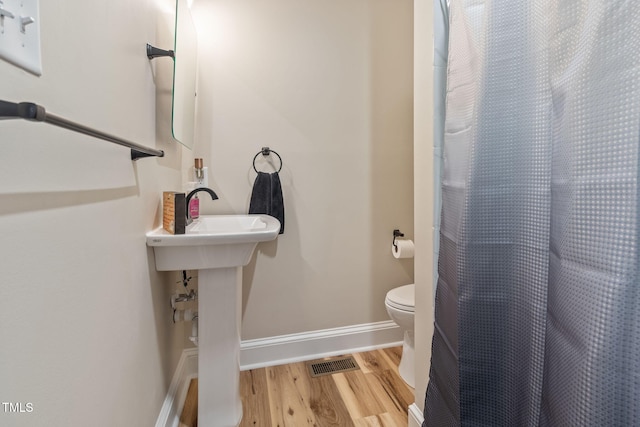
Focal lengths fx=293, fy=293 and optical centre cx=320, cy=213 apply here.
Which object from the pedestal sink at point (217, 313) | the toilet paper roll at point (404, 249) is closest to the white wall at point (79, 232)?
the pedestal sink at point (217, 313)

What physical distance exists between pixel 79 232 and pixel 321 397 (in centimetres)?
141

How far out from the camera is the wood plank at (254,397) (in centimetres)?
141

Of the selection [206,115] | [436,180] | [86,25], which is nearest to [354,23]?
[206,115]

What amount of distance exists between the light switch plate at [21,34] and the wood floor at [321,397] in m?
1.51

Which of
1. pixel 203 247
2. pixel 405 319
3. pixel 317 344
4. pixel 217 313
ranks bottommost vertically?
pixel 317 344

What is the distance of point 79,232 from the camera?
62cm

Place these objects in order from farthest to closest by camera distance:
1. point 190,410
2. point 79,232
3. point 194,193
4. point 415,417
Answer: point 190,410 → point 194,193 → point 415,417 → point 79,232

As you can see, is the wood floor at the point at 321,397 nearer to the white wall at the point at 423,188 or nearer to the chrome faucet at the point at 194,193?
the white wall at the point at 423,188

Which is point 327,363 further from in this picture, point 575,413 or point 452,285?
point 575,413

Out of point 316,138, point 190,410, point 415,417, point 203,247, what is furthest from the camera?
point 316,138

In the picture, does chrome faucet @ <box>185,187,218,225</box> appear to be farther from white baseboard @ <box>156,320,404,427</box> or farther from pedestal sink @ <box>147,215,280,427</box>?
white baseboard @ <box>156,320,404,427</box>

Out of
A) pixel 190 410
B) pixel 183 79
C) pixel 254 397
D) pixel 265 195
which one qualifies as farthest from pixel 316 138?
pixel 190 410

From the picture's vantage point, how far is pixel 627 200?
0.44m

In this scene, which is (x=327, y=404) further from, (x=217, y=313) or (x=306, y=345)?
(x=217, y=313)
